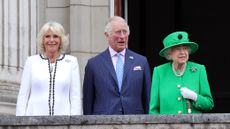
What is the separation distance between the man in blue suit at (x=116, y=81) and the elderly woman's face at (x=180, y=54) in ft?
2.05

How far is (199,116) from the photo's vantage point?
465 inches

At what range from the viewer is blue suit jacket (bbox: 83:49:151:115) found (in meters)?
12.9

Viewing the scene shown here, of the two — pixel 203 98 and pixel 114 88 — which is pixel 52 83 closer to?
pixel 114 88

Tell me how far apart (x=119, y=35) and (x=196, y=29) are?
7.78 meters

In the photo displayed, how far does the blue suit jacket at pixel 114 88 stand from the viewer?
12.9 m

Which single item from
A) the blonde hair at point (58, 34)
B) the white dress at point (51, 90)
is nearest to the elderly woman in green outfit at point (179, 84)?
the white dress at point (51, 90)

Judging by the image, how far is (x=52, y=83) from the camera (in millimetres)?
12773

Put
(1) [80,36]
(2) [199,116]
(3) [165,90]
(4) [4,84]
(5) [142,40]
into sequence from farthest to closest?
(5) [142,40]
(1) [80,36]
(4) [4,84]
(3) [165,90]
(2) [199,116]

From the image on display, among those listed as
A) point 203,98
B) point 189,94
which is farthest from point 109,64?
point 203,98

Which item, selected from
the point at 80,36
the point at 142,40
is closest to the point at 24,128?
the point at 80,36

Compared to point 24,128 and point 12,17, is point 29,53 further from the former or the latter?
point 24,128

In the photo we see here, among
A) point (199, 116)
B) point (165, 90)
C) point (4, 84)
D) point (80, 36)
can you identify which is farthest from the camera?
point (80, 36)

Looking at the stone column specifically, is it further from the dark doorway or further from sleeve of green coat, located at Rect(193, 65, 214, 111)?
sleeve of green coat, located at Rect(193, 65, 214, 111)

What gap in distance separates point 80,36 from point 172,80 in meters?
4.74
